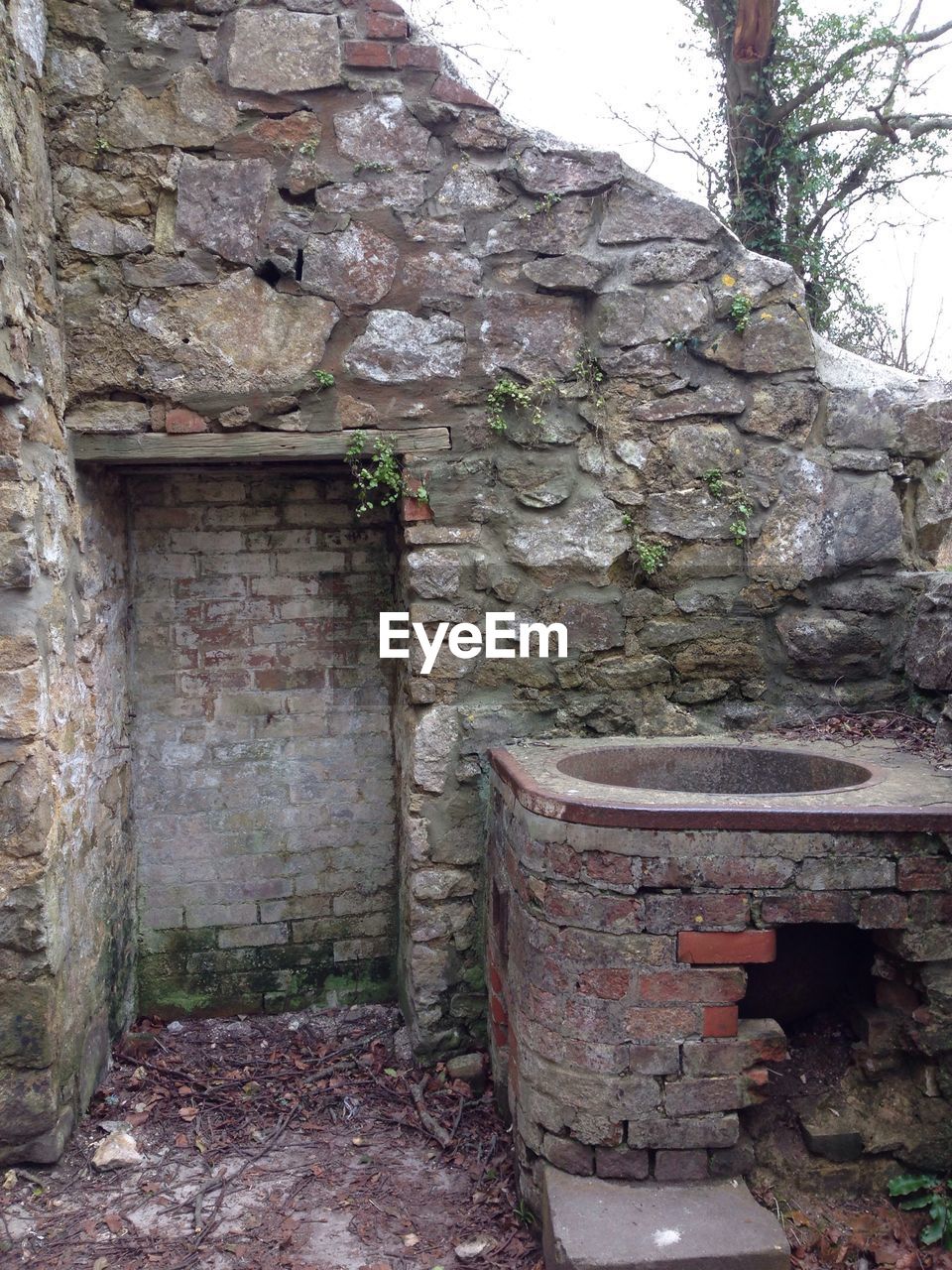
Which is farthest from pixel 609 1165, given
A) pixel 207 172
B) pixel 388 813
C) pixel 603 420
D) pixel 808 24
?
pixel 808 24

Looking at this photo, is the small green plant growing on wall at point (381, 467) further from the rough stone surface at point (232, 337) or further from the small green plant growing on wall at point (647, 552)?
the small green plant growing on wall at point (647, 552)

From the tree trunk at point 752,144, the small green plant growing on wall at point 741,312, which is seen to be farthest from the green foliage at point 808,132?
the small green plant growing on wall at point 741,312

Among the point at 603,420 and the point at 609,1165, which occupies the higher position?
the point at 603,420

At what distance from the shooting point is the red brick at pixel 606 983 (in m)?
2.04

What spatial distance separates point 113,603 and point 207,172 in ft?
4.43

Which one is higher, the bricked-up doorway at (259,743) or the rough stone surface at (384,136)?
the rough stone surface at (384,136)

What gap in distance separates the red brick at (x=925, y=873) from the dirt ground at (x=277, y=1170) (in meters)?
1.19

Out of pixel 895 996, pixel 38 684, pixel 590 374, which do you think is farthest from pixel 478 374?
pixel 895 996

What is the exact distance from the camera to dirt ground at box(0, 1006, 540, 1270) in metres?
2.20

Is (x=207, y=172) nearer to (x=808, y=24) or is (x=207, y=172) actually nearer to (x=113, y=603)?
(x=113, y=603)

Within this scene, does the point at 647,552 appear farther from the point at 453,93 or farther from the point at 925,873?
the point at 453,93

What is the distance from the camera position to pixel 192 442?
279 centimetres

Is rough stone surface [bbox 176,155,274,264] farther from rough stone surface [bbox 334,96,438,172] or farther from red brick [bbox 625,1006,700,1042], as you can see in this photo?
red brick [bbox 625,1006,700,1042]

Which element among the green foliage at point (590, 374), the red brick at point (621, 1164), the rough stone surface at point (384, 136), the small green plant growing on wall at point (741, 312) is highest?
the rough stone surface at point (384, 136)
